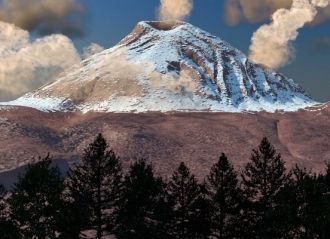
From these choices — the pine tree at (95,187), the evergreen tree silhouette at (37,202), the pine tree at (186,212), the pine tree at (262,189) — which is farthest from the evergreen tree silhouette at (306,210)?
the evergreen tree silhouette at (37,202)

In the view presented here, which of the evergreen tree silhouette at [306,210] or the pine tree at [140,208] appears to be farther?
the pine tree at [140,208]

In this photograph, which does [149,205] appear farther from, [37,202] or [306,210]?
[306,210]

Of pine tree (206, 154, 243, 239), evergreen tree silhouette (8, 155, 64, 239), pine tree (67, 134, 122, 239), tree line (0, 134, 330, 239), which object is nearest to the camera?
evergreen tree silhouette (8, 155, 64, 239)

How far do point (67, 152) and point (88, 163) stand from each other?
153 meters

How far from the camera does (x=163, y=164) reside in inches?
7431

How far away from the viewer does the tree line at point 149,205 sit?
36938 millimetres

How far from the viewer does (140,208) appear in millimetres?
45156

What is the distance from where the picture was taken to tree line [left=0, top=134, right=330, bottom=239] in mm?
36938

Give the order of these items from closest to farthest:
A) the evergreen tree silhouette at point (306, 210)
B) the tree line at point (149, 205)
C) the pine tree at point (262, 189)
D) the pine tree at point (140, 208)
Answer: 1. the evergreen tree silhouette at point (306, 210)
2. the tree line at point (149, 205)
3. the pine tree at point (140, 208)
4. the pine tree at point (262, 189)

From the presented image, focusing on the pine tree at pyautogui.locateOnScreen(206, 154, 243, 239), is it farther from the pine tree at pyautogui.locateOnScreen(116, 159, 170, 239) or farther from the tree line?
the pine tree at pyautogui.locateOnScreen(116, 159, 170, 239)

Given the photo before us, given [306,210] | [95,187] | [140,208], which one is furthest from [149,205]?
[306,210]

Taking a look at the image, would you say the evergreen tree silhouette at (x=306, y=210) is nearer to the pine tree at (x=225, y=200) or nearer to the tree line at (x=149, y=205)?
the tree line at (x=149, y=205)

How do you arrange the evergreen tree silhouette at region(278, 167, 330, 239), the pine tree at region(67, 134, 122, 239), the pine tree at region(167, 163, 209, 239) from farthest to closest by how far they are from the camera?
the pine tree at region(167, 163, 209, 239), the pine tree at region(67, 134, 122, 239), the evergreen tree silhouette at region(278, 167, 330, 239)

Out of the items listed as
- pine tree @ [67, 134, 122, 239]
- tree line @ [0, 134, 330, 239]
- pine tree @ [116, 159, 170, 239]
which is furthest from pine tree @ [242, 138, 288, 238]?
pine tree @ [67, 134, 122, 239]
